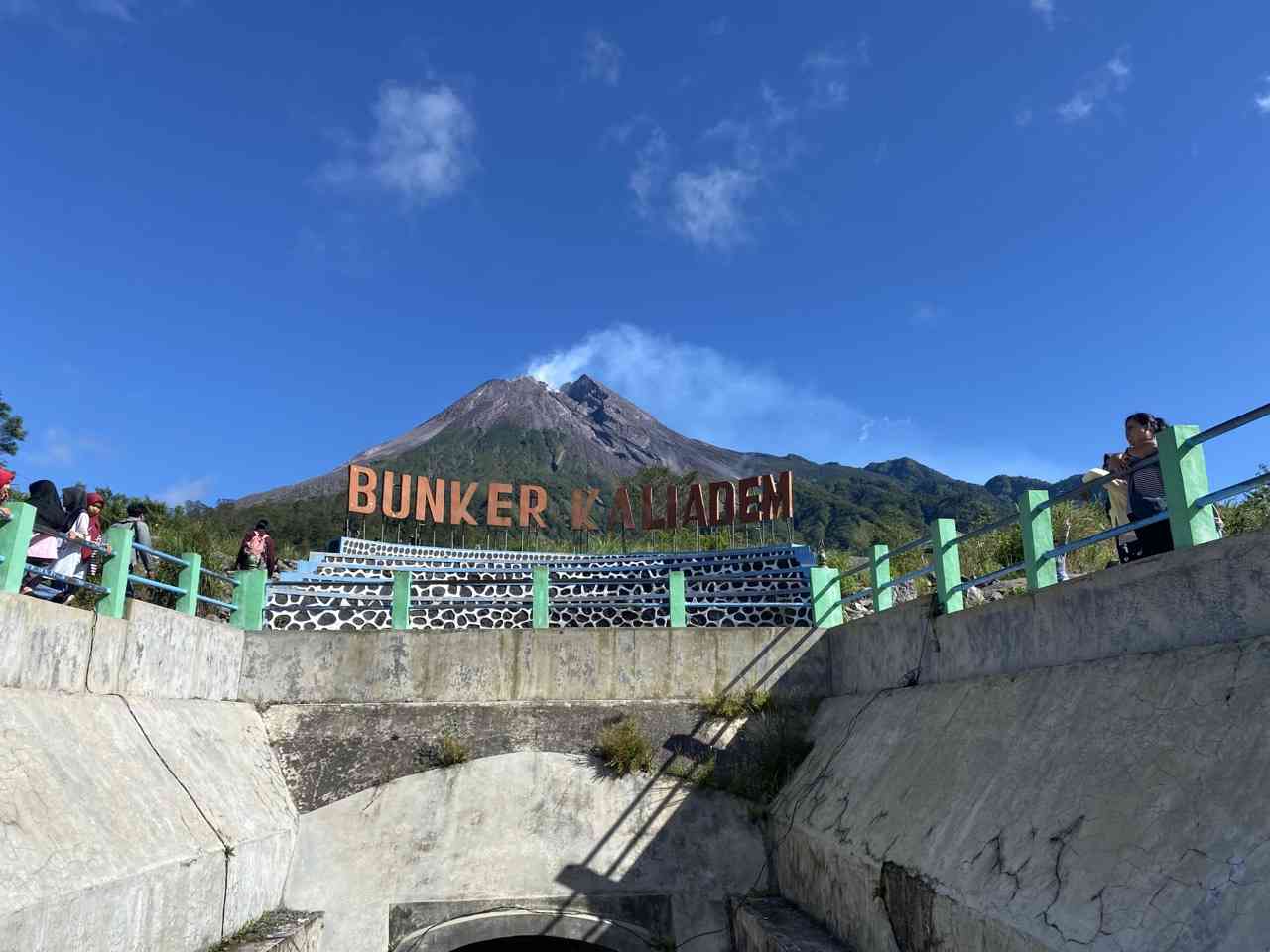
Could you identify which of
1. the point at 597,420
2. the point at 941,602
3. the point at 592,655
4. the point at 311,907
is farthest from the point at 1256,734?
the point at 597,420

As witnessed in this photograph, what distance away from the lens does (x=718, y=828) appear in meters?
9.75

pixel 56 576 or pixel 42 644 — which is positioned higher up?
pixel 56 576

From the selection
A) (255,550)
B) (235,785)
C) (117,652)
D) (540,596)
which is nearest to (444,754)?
(235,785)

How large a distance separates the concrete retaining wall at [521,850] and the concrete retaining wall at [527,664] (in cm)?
102

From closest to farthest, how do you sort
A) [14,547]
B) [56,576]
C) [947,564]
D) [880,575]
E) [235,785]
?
1. [14,547]
2. [56,576]
3. [947,564]
4. [235,785]
5. [880,575]

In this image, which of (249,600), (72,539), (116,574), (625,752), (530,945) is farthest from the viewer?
(530,945)

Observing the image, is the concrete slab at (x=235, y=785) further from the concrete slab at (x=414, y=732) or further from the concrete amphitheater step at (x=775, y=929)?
the concrete amphitheater step at (x=775, y=929)

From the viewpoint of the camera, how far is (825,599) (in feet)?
37.8

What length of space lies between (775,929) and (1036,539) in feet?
13.2

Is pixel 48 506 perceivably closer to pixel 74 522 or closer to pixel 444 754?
→ pixel 74 522

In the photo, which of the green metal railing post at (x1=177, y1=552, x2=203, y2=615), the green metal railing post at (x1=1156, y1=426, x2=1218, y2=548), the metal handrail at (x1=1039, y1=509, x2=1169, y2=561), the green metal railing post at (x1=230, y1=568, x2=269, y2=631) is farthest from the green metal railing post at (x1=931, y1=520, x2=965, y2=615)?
the green metal railing post at (x1=230, y1=568, x2=269, y2=631)

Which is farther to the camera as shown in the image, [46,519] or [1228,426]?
[46,519]

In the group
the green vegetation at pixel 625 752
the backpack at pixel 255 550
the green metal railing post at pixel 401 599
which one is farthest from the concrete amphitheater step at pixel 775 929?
the backpack at pixel 255 550

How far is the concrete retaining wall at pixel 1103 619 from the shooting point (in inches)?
186
